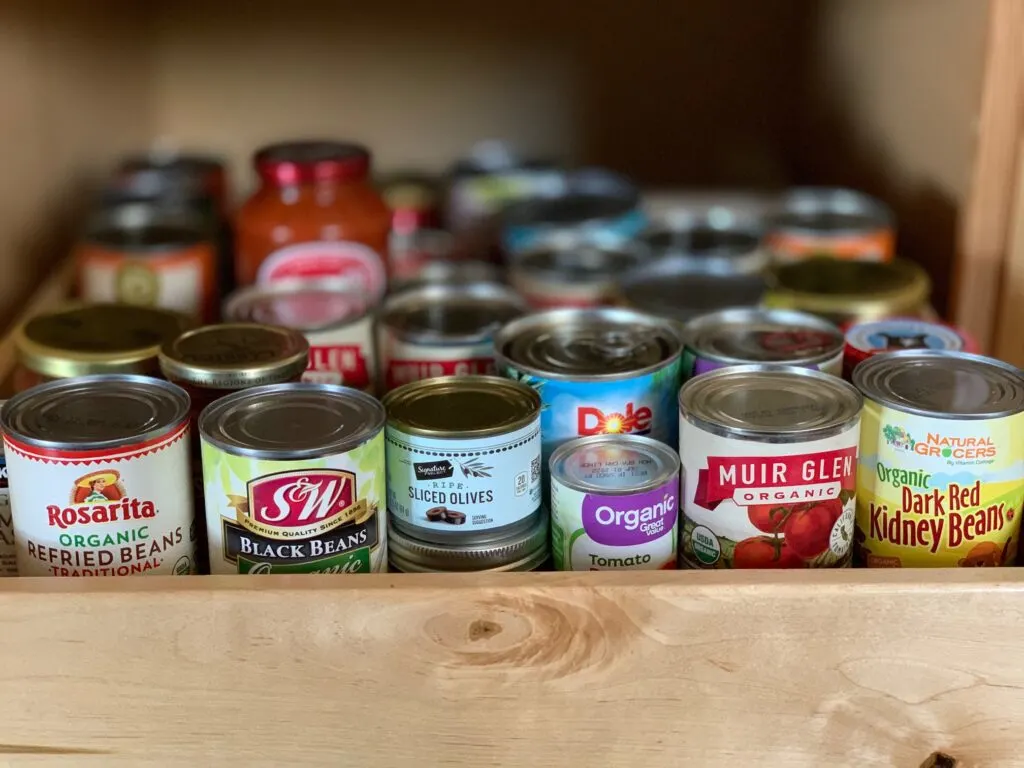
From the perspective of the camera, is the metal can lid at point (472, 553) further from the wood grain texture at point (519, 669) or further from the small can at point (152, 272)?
the small can at point (152, 272)

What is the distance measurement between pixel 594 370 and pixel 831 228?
1.60 feet

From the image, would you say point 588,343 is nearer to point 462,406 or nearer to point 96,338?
point 462,406

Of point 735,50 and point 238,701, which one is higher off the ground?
point 735,50

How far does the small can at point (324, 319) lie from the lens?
937mm

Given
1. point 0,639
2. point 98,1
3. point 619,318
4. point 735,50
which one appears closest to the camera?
point 0,639

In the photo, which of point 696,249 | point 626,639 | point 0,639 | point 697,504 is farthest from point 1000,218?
point 0,639

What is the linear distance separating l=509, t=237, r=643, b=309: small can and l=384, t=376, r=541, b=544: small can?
11.9 inches

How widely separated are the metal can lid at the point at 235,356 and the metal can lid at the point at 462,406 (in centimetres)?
8

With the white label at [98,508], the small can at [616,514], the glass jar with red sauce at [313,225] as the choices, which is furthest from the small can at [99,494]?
the glass jar with red sauce at [313,225]

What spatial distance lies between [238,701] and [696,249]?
2.38 feet

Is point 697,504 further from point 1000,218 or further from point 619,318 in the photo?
point 1000,218

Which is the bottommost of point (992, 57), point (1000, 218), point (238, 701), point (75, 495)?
point (238, 701)

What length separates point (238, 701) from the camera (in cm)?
71

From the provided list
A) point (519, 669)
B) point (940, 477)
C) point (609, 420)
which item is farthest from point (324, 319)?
point (940, 477)
